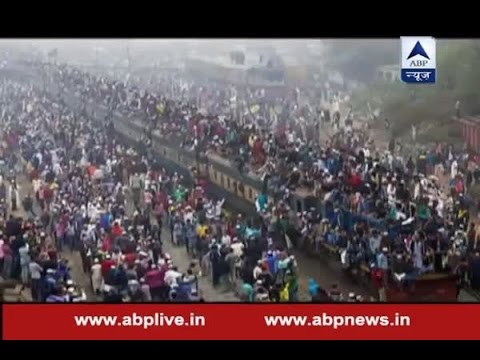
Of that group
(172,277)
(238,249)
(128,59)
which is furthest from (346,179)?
(128,59)

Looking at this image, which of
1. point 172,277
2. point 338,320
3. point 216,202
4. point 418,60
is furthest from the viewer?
point 216,202

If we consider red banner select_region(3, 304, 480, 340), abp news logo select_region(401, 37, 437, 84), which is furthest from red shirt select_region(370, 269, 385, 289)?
abp news logo select_region(401, 37, 437, 84)

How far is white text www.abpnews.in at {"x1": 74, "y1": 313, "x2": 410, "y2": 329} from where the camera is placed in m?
8.38

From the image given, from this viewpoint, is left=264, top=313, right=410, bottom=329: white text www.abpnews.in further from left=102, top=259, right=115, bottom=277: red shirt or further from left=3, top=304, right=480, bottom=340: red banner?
left=102, top=259, right=115, bottom=277: red shirt

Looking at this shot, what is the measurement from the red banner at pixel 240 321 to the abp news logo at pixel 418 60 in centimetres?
176

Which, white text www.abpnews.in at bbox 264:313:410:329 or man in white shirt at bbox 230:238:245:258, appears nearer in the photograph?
white text www.abpnews.in at bbox 264:313:410:329

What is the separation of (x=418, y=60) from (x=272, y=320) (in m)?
2.30

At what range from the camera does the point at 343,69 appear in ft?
27.5

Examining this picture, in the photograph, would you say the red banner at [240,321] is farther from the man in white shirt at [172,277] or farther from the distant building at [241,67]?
the distant building at [241,67]

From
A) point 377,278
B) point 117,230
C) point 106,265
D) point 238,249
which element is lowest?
point 377,278

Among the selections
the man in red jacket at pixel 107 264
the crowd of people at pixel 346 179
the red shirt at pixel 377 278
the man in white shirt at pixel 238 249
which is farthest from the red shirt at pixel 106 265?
the red shirt at pixel 377 278

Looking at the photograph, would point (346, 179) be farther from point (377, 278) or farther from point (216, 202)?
point (216, 202)

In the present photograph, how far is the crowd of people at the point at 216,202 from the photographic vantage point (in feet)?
27.8

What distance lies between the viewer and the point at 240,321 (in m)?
8.41
